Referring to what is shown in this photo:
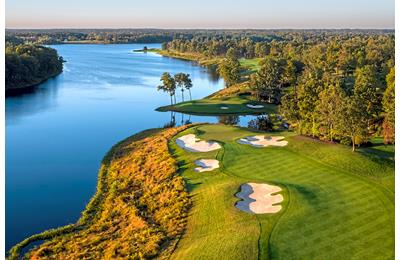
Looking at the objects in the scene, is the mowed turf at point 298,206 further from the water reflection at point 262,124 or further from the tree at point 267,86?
the tree at point 267,86

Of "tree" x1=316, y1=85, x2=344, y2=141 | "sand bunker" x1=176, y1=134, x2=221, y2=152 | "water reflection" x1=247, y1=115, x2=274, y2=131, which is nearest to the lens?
"tree" x1=316, y1=85, x2=344, y2=141

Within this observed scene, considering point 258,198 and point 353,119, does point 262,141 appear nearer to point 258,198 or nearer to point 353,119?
point 353,119

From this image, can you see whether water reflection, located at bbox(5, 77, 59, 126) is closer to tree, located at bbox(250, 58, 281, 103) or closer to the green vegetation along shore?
the green vegetation along shore

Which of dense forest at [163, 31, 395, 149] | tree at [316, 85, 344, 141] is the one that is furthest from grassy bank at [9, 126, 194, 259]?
dense forest at [163, 31, 395, 149]

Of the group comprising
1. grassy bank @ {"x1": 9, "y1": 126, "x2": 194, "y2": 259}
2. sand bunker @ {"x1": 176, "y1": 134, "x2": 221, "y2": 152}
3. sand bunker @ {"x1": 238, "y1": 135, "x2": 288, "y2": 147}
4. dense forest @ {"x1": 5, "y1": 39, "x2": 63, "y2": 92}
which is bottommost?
grassy bank @ {"x1": 9, "y1": 126, "x2": 194, "y2": 259}

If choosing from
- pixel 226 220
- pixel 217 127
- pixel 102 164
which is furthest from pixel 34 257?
pixel 217 127

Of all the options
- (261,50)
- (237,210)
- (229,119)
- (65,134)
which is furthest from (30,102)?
(261,50)
